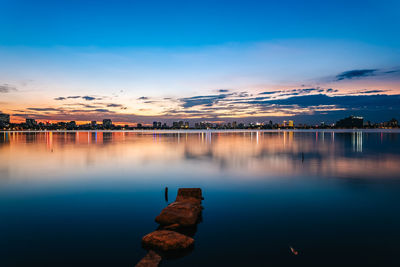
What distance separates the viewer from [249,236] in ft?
35.3

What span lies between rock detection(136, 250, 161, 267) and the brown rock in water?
408mm

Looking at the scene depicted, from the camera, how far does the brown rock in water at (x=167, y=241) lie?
30.0 ft

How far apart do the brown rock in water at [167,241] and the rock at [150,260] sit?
0.41 metres

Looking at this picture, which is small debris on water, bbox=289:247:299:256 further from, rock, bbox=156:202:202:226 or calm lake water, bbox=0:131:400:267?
rock, bbox=156:202:202:226

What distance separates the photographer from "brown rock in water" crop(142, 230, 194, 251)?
30.0 feet

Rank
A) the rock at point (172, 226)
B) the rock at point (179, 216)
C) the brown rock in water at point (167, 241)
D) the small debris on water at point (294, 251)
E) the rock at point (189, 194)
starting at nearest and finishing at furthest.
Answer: the brown rock in water at point (167, 241), the small debris on water at point (294, 251), the rock at point (172, 226), the rock at point (179, 216), the rock at point (189, 194)

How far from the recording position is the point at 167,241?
918 cm

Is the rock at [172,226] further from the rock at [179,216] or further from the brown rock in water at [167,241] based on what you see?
the brown rock in water at [167,241]

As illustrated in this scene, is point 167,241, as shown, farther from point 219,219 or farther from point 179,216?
point 219,219

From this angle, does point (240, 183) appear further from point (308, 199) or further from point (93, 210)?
point (93, 210)

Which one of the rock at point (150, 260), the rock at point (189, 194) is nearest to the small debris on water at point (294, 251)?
the rock at point (150, 260)

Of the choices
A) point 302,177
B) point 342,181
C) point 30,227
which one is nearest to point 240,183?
point 302,177

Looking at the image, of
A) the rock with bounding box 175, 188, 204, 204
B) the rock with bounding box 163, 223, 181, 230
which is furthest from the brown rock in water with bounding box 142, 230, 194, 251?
the rock with bounding box 175, 188, 204, 204

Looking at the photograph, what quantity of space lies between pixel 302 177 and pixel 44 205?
65.1 feet
